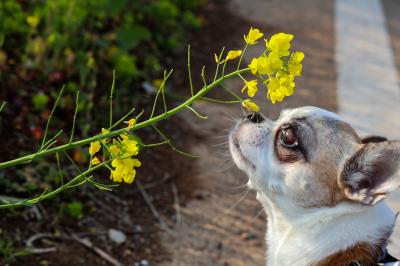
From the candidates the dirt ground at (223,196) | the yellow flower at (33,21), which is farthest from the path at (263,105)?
the yellow flower at (33,21)

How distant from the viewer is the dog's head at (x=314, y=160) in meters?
3.13

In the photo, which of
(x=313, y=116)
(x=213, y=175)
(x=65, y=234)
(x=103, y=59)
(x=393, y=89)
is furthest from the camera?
(x=393, y=89)

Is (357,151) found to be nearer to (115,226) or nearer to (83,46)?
(115,226)

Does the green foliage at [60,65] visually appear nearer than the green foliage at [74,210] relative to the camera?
No

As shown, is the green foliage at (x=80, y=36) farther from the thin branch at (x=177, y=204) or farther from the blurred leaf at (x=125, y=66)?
the thin branch at (x=177, y=204)

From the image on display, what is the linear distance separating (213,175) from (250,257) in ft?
3.26

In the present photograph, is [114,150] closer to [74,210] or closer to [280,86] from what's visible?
[280,86]

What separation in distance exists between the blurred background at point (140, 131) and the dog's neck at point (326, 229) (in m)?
1.17

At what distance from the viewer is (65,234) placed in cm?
426

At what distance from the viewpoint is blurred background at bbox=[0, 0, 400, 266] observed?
434 cm

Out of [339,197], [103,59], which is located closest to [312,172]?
[339,197]

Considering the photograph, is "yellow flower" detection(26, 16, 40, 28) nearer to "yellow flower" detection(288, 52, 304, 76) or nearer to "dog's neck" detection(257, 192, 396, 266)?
"dog's neck" detection(257, 192, 396, 266)

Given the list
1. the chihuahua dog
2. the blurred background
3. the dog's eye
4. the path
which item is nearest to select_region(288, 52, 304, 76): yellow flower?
the chihuahua dog

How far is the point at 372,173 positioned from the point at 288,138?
1.56 feet
